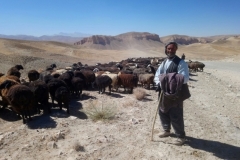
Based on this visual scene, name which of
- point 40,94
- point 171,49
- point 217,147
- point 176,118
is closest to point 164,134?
point 176,118

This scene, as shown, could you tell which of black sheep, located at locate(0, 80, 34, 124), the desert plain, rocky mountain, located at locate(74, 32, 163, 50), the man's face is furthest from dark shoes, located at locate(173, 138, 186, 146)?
rocky mountain, located at locate(74, 32, 163, 50)

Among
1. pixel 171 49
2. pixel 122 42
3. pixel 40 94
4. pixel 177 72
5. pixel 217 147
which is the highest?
pixel 122 42

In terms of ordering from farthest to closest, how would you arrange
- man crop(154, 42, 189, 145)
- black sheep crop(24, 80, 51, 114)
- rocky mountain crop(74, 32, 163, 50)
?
rocky mountain crop(74, 32, 163, 50)
black sheep crop(24, 80, 51, 114)
man crop(154, 42, 189, 145)

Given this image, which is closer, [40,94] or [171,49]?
[171,49]

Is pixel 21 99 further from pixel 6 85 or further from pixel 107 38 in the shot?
pixel 107 38

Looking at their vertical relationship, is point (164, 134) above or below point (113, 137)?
above

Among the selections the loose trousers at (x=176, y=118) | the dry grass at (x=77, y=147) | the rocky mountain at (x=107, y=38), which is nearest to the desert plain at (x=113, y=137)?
the dry grass at (x=77, y=147)

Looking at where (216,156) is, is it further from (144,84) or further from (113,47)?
(113,47)

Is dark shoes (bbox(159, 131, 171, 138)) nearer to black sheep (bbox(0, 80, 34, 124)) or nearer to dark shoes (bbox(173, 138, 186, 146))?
dark shoes (bbox(173, 138, 186, 146))

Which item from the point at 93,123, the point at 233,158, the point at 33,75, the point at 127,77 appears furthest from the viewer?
the point at 33,75

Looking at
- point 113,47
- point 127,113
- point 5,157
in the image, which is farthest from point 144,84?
point 113,47

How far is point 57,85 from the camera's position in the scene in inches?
347

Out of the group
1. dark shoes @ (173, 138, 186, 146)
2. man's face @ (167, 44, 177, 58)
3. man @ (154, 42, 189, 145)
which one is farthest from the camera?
dark shoes @ (173, 138, 186, 146)

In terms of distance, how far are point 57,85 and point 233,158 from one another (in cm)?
643
